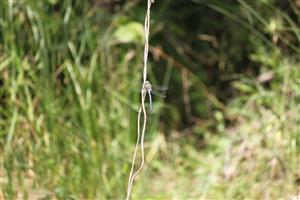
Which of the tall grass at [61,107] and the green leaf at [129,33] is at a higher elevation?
the green leaf at [129,33]

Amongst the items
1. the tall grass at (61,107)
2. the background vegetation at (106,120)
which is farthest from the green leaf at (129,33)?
the tall grass at (61,107)

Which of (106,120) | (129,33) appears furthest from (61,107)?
(129,33)

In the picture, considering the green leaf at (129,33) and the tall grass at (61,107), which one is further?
the green leaf at (129,33)

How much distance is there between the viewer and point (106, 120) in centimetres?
289

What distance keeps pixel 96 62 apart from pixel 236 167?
0.77 metres

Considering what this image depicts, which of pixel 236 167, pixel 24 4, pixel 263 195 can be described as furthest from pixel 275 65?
pixel 24 4

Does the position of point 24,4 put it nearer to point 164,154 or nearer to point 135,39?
point 135,39

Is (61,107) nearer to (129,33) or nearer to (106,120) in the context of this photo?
(106,120)

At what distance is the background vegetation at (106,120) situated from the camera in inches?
99.9

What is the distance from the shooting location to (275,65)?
324 cm

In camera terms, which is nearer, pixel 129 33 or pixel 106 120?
pixel 106 120

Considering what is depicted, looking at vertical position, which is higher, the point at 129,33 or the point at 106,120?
the point at 129,33

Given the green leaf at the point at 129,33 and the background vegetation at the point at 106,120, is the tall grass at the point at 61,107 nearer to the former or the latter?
the background vegetation at the point at 106,120

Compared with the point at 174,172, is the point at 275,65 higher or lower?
higher
